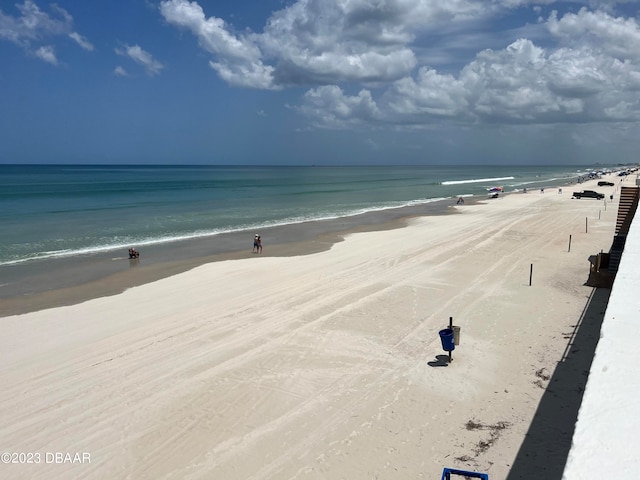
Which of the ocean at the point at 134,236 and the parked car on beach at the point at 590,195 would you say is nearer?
the ocean at the point at 134,236

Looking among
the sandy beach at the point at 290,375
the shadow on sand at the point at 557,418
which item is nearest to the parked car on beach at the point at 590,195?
the sandy beach at the point at 290,375

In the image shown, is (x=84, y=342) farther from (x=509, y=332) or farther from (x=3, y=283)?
(x=509, y=332)

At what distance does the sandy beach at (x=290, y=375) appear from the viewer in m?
7.66

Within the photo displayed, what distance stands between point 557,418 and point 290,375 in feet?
17.6

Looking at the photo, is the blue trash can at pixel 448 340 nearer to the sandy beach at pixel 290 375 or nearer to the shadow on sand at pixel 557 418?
the sandy beach at pixel 290 375

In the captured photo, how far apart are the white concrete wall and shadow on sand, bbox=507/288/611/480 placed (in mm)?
2122

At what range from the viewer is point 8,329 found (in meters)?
13.8

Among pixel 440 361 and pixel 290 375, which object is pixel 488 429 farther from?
pixel 290 375

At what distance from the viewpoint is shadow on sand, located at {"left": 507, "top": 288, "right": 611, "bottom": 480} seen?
7121mm

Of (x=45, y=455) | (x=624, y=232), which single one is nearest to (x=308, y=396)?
(x=45, y=455)

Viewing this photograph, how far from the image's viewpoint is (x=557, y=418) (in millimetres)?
8352

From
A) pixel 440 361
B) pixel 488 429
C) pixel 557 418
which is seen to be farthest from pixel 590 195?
pixel 488 429

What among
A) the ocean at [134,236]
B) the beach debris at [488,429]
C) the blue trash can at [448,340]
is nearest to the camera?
the beach debris at [488,429]

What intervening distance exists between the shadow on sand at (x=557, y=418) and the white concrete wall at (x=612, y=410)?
2.12 m
